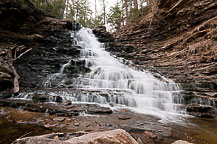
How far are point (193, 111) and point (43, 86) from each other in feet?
27.8

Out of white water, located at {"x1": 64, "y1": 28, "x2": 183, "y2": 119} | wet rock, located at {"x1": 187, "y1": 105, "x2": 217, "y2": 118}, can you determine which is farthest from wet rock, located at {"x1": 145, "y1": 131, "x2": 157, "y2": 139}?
wet rock, located at {"x1": 187, "y1": 105, "x2": 217, "y2": 118}

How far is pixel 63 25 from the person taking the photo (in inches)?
602

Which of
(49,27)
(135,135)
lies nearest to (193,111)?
(135,135)

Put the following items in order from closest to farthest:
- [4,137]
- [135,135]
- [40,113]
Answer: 1. [4,137]
2. [135,135]
3. [40,113]

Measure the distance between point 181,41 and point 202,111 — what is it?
740 centimetres

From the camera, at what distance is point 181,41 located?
1041 cm

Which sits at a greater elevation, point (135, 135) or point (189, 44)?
point (189, 44)

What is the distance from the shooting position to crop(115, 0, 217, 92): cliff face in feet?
24.3

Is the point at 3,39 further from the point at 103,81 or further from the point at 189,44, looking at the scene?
the point at 189,44

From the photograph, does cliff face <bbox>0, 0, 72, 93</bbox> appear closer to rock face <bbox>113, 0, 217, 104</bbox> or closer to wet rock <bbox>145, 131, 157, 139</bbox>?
wet rock <bbox>145, 131, 157, 139</bbox>

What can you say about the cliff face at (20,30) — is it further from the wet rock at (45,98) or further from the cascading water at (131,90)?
the cascading water at (131,90)

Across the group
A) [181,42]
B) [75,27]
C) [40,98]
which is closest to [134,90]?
[40,98]

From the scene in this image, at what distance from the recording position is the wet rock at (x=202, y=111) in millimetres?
4823

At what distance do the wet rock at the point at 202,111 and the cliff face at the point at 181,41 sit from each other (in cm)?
146
